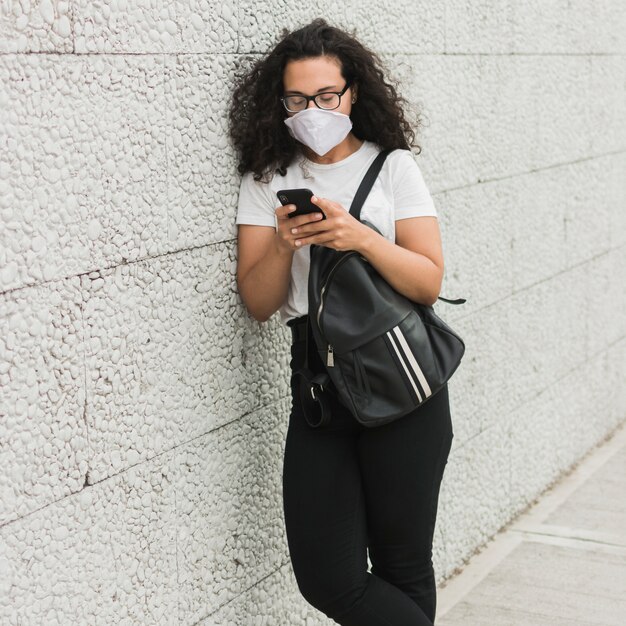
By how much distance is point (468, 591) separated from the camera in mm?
4492

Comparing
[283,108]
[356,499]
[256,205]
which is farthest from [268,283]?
[356,499]

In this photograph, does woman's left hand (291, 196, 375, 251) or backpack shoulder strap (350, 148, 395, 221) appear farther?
backpack shoulder strap (350, 148, 395, 221)

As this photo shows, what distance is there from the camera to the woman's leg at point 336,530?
2.99 metres

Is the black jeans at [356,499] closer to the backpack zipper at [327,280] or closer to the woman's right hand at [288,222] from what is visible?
the backpack zipper at [327,280]

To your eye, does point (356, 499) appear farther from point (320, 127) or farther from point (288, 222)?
point (320, 127)

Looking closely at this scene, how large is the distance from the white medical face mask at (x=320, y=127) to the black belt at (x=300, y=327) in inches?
16.8

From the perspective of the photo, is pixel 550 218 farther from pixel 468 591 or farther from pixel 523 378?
pixel 468 591

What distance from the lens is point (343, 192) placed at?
305 cm

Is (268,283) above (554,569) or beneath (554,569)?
above

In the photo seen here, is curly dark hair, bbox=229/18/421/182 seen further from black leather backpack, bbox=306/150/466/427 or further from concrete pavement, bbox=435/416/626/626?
concrete pavement, bbox=435/416/626/626

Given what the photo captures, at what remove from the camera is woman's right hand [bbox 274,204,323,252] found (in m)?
2.79

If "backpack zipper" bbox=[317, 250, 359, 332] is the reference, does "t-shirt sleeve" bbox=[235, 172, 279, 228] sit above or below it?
above

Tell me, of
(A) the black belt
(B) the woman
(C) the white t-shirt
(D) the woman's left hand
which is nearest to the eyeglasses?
(B) the woman

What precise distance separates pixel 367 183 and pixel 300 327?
40cm
